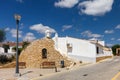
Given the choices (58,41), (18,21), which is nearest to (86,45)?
(58,41)

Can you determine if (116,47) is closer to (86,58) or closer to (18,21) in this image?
(86,58)

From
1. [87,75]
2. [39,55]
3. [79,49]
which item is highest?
[79,49]

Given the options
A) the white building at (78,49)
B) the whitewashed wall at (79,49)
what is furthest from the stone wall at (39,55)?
the whitewashed wall at (79,49)

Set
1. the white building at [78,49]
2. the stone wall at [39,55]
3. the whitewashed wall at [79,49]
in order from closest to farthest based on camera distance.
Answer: the stone wall at [39,55], the white building at [78,49], the whitewashed wall at [79,49]

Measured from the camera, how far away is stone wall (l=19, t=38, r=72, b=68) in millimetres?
30906

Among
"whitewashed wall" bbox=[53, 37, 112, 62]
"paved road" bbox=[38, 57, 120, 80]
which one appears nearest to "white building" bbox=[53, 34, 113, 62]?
"whitewashed wall" bbox=[53, 37, 112, 62]

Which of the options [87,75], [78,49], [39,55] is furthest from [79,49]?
[87,75]

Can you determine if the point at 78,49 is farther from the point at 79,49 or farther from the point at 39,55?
the point at 39,55

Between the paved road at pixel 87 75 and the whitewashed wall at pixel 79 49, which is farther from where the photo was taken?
the whitewashed wall at pixel 79 49

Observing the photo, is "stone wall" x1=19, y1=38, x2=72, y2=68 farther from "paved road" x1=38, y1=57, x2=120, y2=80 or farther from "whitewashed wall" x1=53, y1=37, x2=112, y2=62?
"paved road" x1=38, y1=57, x2=120, y2=80

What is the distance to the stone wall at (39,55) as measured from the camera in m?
30.9

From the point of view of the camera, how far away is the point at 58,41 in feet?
119

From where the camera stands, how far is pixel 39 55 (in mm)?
31500

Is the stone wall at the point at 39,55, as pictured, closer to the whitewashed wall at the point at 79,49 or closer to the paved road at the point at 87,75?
the whitewashed wall at the point at 79,49
